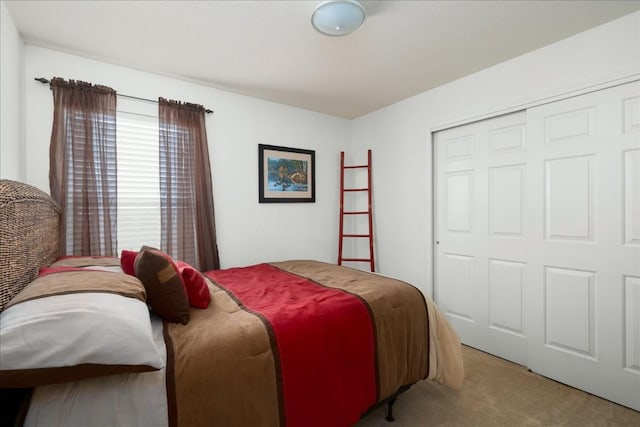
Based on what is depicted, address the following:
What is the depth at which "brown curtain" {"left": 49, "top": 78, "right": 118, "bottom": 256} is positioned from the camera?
213 centimetres

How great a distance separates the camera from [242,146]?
3051mm

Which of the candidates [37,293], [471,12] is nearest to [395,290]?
[37,293]

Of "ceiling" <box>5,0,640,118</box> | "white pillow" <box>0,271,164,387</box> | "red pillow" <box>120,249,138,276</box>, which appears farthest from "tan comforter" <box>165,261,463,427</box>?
"ceiling" <box>5,0,640,118</box>

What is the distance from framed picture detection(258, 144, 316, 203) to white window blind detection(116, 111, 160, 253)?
3.34ft

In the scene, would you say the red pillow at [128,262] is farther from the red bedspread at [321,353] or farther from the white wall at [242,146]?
the white wall at [242,146]

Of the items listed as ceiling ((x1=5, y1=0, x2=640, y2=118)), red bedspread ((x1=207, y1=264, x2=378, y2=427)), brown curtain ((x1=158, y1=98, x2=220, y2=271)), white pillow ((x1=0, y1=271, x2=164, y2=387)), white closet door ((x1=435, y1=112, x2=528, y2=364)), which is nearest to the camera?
white pillow ((x1=0, y1=271, x2=164, y2=387))

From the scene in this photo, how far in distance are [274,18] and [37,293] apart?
187 centimetres

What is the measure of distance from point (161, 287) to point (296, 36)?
1.83m

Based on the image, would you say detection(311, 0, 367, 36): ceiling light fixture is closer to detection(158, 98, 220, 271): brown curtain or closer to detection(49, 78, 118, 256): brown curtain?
detection(158, 98, 220, 271): brown curtain

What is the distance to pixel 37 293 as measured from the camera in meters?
0.91

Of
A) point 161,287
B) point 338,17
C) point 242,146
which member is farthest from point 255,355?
point 242,146

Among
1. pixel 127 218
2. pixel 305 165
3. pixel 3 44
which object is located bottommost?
pixel 127 218

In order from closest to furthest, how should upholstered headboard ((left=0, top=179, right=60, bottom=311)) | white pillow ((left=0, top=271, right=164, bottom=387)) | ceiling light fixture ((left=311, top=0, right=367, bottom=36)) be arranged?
white pillow ((left=0, top=271, right=164, bottom=387))
upholstered headboard ((left=0, top=179, right=60, bottom=311))
ceiling light fixture ((left=311, top=0, right=367, bottom=36))

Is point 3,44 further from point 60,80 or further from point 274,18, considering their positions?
point 274,18
